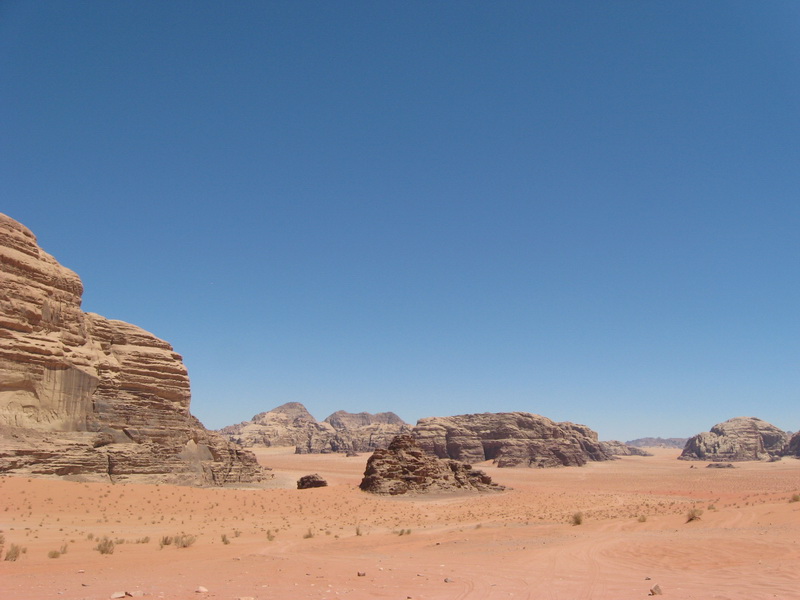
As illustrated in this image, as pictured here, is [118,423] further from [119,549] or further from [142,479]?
[119,549]

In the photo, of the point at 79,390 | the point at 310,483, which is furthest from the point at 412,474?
the point at 79,390

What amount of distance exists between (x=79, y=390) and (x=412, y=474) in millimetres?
21685

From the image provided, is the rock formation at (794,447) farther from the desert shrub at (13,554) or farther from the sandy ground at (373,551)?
the desert shrub at (13,554)

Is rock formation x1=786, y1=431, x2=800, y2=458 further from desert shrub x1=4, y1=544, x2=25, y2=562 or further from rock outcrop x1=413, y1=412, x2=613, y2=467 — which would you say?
desert shrub x1=4, y1=544, x2=25, y2=562

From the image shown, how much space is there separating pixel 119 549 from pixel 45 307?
799 inches

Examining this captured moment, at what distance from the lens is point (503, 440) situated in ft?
274

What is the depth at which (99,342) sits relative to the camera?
3288cm

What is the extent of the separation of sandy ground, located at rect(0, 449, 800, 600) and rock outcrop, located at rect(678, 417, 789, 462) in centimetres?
9692

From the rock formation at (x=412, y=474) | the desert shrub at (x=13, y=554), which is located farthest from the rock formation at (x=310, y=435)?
the desert shrub at (x=13, y=554)

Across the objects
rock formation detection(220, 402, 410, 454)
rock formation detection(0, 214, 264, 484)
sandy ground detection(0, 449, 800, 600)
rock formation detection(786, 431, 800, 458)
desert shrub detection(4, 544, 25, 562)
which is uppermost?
rock formation detection(0, 214, 264, 484)

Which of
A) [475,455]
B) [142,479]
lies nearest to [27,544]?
[142,479]

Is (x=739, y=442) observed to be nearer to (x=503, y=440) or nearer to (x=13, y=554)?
(x=503, y=440)

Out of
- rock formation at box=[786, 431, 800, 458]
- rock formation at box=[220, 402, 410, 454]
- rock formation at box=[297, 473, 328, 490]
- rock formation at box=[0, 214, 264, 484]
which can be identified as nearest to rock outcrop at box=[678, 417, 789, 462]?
rock formation at box=[786, 431, 800, 458]

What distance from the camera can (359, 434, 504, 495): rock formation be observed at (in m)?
35.8
